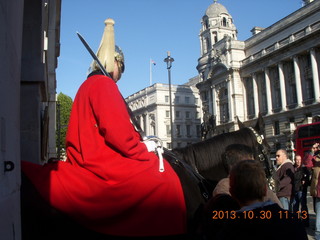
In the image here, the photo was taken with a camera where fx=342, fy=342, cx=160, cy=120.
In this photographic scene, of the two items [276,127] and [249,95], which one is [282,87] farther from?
[249,95]

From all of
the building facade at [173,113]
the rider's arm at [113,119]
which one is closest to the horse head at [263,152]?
the rider's arm at [113,119]

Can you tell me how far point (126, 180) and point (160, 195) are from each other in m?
0.28

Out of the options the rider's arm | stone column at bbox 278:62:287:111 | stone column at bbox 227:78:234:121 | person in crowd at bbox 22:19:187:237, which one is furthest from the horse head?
stone column at bbox 227:78:234:121

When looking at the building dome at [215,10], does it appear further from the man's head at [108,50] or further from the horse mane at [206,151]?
the man's head at [108,50]

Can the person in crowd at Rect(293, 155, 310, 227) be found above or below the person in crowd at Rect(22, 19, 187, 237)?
below

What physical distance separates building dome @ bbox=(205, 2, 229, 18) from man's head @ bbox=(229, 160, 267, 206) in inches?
2883

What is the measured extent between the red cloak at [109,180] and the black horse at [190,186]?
2.5 inches

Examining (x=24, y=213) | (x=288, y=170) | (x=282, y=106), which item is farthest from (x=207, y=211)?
(x=282, y=106)

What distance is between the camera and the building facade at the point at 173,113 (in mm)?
79188

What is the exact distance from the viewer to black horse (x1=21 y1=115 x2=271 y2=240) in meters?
2.23

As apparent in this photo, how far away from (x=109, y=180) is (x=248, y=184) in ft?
3.14

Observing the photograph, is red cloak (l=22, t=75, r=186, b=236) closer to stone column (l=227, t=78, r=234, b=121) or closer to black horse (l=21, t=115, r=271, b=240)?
black horse (l=21, t=115, r=271, b=240)

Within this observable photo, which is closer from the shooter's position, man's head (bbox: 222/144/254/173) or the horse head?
man's head (bbox: 222/144/254/173)

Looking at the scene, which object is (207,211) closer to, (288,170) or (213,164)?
(213,164)
